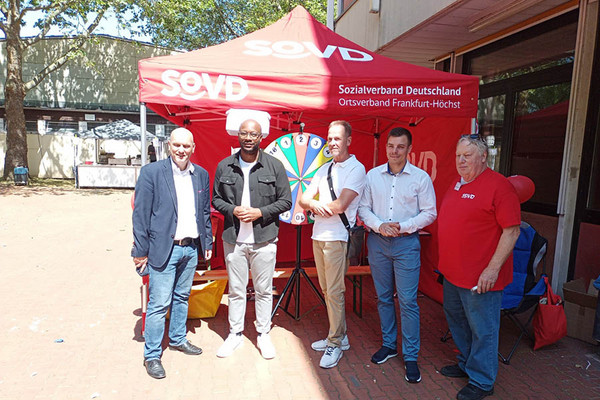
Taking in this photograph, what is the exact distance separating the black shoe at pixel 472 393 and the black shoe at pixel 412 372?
32cm

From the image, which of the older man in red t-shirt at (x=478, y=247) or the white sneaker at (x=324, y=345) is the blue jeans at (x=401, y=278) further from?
the white sneaker at (x=324, y=345)

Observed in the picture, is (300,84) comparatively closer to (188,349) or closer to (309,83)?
(309,83)

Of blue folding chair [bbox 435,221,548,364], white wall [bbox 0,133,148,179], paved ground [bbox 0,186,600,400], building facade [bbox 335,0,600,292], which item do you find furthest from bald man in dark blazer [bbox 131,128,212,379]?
white wall [bbox 0,133,148,179]

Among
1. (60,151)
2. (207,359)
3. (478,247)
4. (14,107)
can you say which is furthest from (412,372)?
(60,151)

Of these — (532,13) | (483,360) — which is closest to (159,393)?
(483,360)

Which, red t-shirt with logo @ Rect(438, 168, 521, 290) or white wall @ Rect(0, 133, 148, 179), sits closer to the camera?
red t-shirt with logo @ Rect(438, 168, 521, 290)

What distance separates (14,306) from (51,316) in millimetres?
→ 596

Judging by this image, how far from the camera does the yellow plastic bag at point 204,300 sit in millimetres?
4262

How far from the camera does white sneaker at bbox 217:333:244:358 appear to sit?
11.6 ft

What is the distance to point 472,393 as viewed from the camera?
9.80ft

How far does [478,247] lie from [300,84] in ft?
7.12

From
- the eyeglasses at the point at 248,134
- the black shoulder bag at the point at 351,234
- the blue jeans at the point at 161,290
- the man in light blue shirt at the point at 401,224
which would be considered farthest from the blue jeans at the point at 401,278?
the blue jeans at the point at 161,290

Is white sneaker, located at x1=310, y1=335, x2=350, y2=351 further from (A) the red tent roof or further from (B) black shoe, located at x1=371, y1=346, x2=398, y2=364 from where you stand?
(A) the red tent roof

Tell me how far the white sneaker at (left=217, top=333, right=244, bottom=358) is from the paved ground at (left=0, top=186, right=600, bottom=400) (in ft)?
0.21
